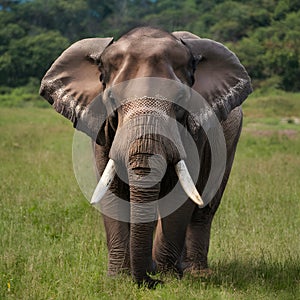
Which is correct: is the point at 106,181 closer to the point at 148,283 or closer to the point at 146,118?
the point at 146,118

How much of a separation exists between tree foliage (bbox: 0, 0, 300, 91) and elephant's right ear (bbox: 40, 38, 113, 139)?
33114mm

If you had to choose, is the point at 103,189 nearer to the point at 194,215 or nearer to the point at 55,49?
the point at 194,215

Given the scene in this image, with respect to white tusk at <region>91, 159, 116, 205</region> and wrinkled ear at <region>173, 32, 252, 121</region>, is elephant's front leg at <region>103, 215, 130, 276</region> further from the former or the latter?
wrinkled ear at <region>173, 32, 252, 121</region>

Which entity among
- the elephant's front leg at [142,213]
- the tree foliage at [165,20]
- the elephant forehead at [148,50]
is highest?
the elephant forehead at [148,50]

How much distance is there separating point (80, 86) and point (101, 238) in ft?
6.56

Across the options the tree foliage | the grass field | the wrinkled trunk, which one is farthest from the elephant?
the tree foliage

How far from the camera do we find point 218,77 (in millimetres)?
5816

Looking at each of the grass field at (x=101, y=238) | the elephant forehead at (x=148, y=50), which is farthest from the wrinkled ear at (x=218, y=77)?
the grass field at (x=101, y=238)

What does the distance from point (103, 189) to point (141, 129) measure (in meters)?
0.51

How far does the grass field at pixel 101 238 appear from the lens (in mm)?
5125

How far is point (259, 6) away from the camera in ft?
195

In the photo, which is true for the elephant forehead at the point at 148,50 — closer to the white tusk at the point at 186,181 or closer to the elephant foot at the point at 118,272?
the white tusk at the point at 186,181

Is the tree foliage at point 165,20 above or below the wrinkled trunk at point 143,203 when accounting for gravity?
below

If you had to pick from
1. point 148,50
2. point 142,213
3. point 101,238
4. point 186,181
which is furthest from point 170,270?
point 148,50
